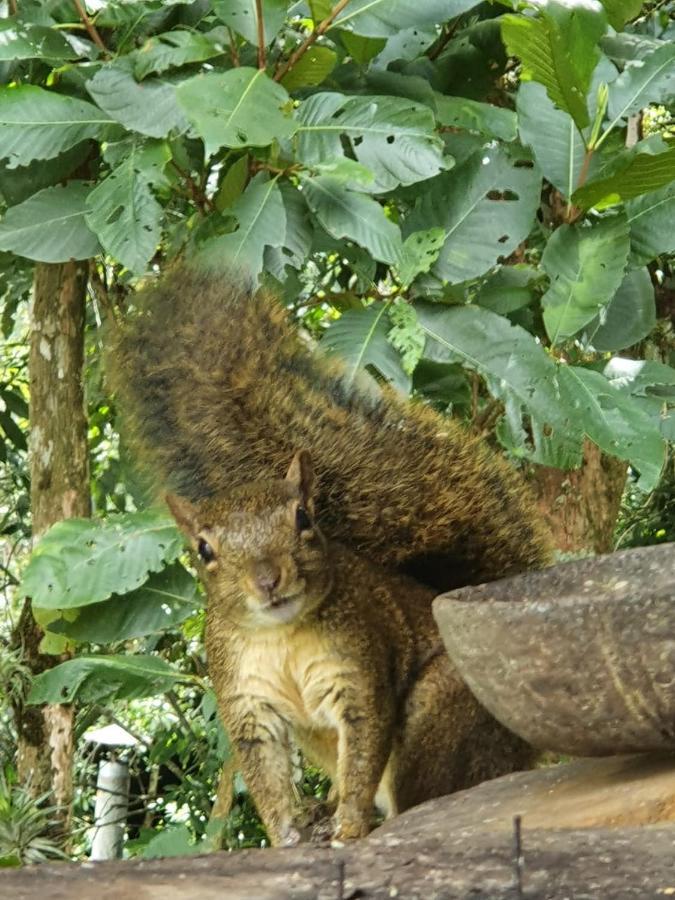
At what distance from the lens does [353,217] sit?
6.81 ft

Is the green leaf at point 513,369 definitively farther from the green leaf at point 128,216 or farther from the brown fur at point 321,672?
the green leaf at point 128,216

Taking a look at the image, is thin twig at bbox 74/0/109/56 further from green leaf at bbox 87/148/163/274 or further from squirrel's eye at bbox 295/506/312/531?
squirrel's eye at bbox 295/506/312/531

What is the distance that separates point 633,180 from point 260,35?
60cm

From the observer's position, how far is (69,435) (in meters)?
2.52

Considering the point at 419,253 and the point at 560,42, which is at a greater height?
the point at 560,42

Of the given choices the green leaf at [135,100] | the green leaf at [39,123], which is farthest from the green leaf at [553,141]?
the green leaf at [39,123]

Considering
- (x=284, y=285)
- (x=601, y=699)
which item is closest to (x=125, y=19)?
(x=284, y=285)

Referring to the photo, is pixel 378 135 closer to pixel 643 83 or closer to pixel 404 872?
pixel 643 83

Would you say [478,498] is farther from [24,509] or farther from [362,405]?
[24,509]

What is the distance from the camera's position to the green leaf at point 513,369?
2.09 m

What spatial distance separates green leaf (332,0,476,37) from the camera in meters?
2.06

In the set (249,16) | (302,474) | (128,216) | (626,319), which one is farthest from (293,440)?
(626,319)

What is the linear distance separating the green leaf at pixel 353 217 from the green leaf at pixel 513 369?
0.63ft

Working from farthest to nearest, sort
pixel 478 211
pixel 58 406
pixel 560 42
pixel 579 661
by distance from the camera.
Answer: pixel 58 406 → pixel 478 211 → pixel 560 42 → pixel 579 661
